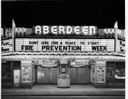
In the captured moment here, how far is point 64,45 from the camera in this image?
15.8 metres

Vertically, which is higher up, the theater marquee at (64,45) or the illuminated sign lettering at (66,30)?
the illuminated sign lettering at (66,30)

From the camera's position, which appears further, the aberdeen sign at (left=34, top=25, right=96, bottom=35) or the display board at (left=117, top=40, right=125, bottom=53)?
the aberdeen sign at (left=34, top=25, right=96, bottom=35)

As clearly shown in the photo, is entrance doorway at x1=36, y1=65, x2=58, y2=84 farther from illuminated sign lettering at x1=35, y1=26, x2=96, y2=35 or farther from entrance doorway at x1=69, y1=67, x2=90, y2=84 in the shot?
illuminated sign lettering at x1=35, y1=26, x2=96, y2=35

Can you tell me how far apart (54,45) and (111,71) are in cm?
555

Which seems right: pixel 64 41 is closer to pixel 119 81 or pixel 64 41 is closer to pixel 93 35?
pixel 93 35

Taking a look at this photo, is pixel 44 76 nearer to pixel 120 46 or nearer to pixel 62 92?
pixel 62 92

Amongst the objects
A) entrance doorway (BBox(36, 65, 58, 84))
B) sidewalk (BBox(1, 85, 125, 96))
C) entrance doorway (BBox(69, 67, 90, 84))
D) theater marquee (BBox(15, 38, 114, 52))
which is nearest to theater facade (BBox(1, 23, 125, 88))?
theater marquee (BBox(15, 38, 114, 52))

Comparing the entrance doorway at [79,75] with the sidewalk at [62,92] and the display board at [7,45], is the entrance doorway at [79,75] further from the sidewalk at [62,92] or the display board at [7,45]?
the display board at [7,45]

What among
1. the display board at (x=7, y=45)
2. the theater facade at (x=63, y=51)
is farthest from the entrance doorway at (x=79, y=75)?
the display board at (x=7, y=45)

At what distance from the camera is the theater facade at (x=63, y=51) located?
15.9 meters

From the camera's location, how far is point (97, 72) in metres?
18.0

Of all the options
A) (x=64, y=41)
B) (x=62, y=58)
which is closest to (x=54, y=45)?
(x=64, y=41)

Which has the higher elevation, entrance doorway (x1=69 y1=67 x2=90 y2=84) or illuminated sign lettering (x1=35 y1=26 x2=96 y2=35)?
illuminated sign lettering (x1=35 y1=26 x2=96 y2=35)

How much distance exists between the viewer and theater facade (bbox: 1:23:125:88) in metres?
15.9
